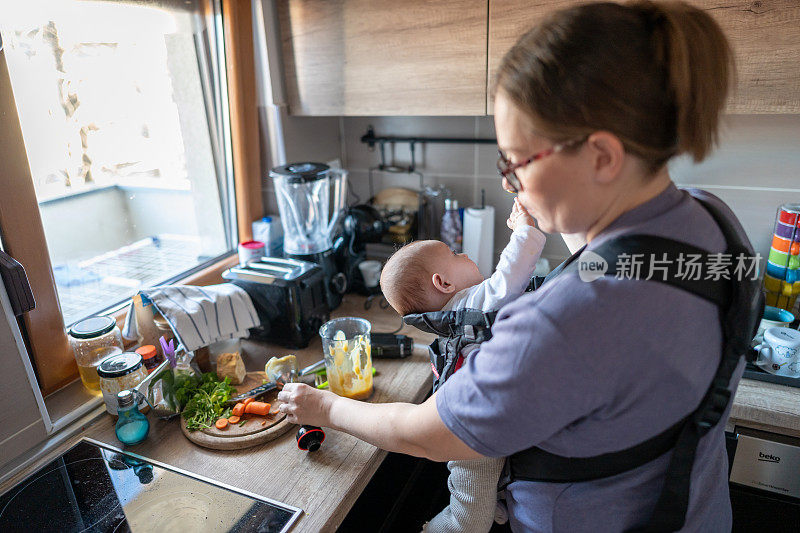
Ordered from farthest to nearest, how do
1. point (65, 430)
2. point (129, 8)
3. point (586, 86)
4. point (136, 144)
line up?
point (136, 144) < point (129, 8) < point (65, 430) < point (586, 86)

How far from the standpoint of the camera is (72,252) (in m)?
1.42

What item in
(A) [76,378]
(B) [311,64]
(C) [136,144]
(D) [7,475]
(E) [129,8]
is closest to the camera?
(D) [7,475]

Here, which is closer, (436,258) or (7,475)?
(7,475)

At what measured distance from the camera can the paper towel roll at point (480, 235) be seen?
184cm

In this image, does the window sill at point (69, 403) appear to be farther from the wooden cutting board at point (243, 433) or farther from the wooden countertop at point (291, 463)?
the wooden cutting board at point (243, 433)

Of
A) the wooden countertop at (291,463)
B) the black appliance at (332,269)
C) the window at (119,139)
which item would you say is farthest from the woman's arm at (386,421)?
the window at (119,139)

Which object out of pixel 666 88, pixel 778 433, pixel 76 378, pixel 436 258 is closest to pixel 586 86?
pixel 666 88

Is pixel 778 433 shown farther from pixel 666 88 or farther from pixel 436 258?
pixel 666 88

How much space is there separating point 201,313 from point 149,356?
0.52ft

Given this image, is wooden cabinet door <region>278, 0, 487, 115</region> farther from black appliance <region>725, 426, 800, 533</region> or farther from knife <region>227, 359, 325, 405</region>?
black appliance <region>725, 426, 800, 533</region>

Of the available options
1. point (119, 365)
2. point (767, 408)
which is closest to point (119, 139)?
point (119, 365)

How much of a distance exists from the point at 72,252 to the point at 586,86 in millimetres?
1388

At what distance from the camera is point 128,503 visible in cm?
99

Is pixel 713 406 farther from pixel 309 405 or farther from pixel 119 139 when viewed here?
pixel 119 139
